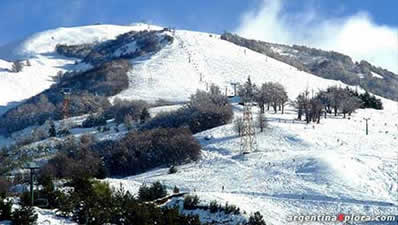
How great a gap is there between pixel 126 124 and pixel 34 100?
64242 mm

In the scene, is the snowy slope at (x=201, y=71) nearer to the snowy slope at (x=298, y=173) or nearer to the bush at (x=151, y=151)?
the bush at (x=151, y=151)

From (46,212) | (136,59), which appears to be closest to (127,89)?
(136,59)

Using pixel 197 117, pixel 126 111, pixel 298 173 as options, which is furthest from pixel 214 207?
pixel 126 111

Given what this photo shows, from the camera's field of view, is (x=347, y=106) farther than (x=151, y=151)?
Yes

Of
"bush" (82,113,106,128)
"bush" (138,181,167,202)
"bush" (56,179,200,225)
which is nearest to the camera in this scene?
"bush" (56,179,200,225)

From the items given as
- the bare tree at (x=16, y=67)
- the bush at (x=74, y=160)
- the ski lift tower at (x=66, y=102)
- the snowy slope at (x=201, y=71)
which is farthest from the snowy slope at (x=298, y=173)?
the bare tree at (x=16, y=67)

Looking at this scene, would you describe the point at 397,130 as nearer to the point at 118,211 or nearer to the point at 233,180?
the point at 233,180

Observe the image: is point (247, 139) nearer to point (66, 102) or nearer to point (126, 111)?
point (126, 111)

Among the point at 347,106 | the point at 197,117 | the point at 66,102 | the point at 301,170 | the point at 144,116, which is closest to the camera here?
the point at 301,170

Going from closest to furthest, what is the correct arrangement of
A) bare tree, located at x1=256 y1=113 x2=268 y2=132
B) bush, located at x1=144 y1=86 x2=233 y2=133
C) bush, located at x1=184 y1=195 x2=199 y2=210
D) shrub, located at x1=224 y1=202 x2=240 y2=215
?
shrub, located at x1=224 y1=202 x2=240 y2=215 → bush, located at x1=184 y1=195 x2=199 y2=210 → bare tree, located at x1=256 y1=113 x2=268 y2=132 → bush, located at x1=144 y1=86 x2=233 y2=133

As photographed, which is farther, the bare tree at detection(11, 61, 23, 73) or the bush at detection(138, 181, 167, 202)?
the bare tree at detection(11, 61, 23, 73)

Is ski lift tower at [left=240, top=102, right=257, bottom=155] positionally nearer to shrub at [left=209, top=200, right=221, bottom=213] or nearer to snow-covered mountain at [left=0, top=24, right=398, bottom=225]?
snow-covered mountain at [left=0, top=24, right=398, bottom=225]

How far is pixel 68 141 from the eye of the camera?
7131 cm

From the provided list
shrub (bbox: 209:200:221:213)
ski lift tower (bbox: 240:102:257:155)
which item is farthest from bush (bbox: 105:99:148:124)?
shrub (bbox: 209:200:221:213)
